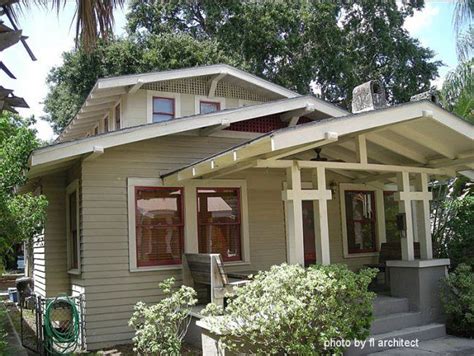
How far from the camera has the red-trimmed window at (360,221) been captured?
35.8 ft

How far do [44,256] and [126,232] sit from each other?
9.32 feet

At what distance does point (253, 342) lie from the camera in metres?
5.84

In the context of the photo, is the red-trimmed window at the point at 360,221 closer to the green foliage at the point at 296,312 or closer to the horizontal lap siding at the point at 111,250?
the horizontal lap siding at the point at 111,250

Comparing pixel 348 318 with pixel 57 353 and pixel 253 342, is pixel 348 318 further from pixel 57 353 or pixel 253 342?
pixel 57 353

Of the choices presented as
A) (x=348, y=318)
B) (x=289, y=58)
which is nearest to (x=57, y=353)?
(x=348, y=318)

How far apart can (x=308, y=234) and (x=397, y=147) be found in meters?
3.21

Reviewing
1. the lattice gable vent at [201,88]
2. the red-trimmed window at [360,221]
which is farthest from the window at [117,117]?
the red-trimmed window at [360,221]

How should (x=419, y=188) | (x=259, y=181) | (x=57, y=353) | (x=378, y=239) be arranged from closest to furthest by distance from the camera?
(x=57, y=353) < (x=419, y=188) < (x=259, y=181) < (x=378, y=239)

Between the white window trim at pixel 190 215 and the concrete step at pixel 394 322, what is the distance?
3.06 m

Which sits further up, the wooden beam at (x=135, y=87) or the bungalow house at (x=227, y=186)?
the wooden beam at (x=135, y=87)

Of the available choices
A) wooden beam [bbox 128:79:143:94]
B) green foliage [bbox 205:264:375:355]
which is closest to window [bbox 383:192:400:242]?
green foliage [bbox 205:264:375:355]

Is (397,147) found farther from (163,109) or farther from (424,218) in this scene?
(163,109)

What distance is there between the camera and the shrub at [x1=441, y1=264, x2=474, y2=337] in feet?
24.4

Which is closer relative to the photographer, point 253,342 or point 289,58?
point 253,342
